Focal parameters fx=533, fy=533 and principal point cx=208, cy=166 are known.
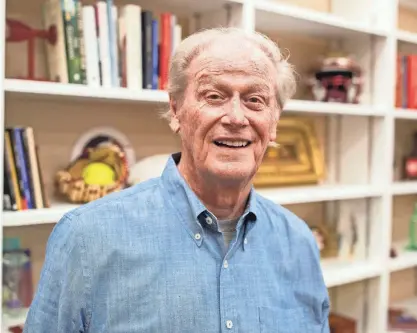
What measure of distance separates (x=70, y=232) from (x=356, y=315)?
1807mm

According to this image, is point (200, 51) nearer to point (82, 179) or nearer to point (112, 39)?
point (112, 39)

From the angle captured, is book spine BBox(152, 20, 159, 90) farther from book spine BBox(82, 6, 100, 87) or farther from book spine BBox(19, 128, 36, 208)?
book spine BBox(19, 128, 36, 208)

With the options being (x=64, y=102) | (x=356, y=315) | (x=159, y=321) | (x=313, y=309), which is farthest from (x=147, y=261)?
(x=356, y=315)

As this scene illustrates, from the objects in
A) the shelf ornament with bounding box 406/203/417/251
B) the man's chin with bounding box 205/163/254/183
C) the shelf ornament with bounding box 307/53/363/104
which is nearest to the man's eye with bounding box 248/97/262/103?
the man's chin with bounding box 205/163/254/183

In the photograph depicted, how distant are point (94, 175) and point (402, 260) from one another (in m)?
1.54

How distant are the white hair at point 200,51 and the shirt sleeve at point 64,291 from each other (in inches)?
13.8

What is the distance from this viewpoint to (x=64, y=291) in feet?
3.28

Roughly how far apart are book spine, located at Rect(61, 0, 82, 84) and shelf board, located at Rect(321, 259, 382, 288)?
4.11ft

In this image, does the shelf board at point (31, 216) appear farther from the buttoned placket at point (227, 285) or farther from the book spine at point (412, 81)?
the book spine at point (412, 81)

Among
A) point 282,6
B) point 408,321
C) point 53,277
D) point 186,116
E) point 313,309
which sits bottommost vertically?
point 408,321

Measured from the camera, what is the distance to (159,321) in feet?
3.36

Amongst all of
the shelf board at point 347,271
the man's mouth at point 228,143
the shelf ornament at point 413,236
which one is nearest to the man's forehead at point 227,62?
the man's mouth at point 228,143

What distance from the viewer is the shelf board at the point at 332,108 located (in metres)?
2.01

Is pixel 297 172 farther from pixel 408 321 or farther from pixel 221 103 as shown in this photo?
pixel 221 103
